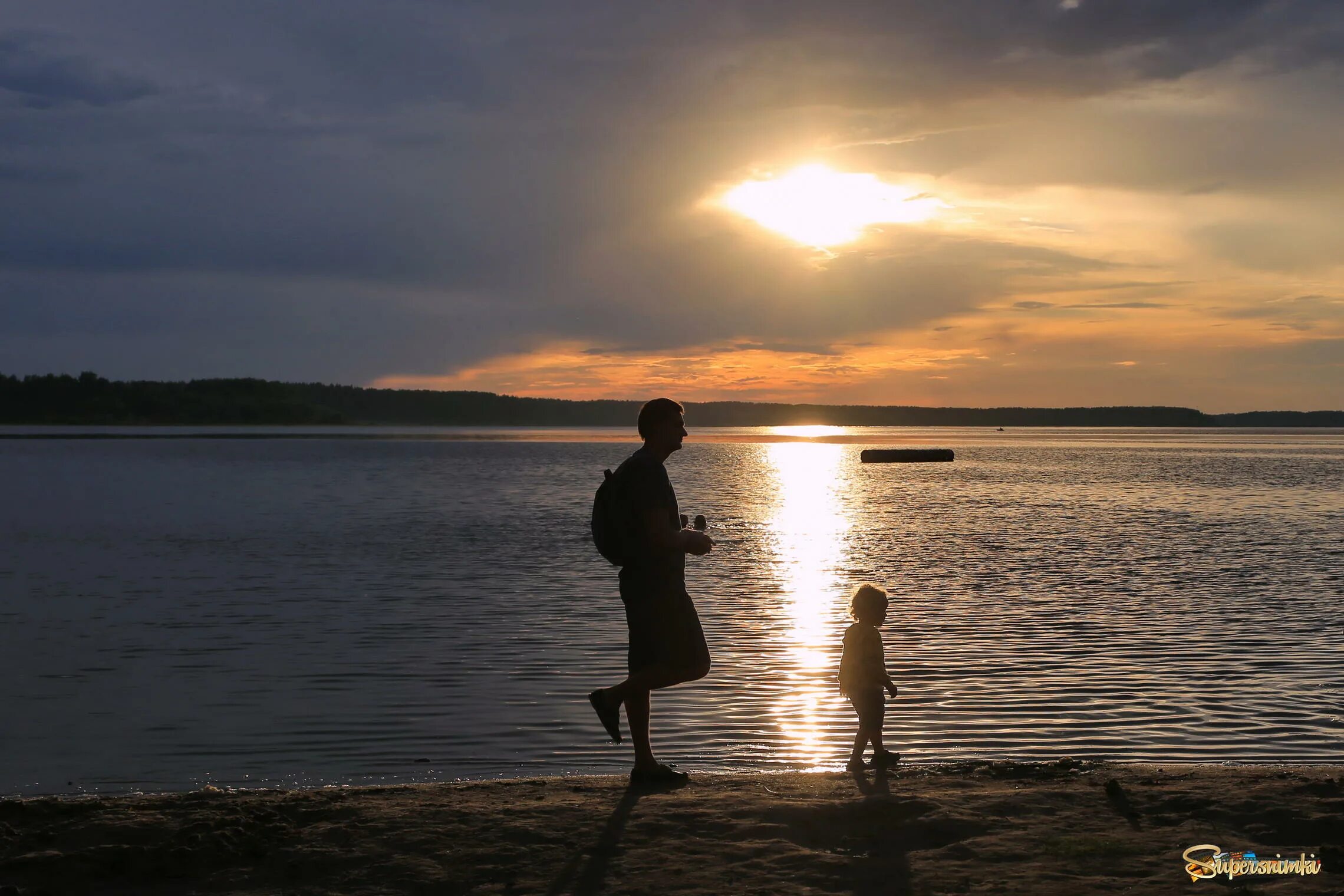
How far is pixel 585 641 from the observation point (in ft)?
45.6

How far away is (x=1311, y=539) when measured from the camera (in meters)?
26.5

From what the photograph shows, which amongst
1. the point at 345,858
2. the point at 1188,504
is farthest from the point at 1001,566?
the point at 1188,504

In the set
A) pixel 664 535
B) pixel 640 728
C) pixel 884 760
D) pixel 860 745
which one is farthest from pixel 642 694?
pixel 884 760

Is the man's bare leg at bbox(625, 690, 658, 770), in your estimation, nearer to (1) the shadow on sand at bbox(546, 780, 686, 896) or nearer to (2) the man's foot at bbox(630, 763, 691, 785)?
(2) the man's foot at bbox(630, 763, 691, 785)

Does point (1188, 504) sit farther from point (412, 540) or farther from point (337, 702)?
point (337, 702)

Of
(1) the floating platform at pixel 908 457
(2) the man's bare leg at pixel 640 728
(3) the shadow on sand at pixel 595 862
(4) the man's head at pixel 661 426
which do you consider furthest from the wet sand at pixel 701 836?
(1) the floating platform at pixel 908 457

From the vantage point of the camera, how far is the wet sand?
5.48m

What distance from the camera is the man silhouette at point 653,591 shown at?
7.26 metres

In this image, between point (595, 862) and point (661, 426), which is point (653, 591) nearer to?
point (661, 426)

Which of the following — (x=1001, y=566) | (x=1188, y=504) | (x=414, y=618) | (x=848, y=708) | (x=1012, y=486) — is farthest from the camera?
(x=1012, y=486)

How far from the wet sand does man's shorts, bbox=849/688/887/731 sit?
55 cm

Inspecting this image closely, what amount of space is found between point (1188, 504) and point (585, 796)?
37.0 m

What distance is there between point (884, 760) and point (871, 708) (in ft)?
1.24

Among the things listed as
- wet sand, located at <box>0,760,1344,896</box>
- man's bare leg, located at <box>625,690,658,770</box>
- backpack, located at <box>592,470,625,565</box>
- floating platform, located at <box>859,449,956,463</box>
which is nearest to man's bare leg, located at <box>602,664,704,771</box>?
man's bare leg, located at <box>625,690,658,770</box>
